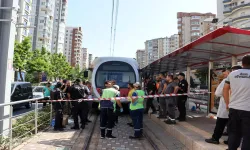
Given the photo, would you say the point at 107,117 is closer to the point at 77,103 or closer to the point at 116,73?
the point at 77,103

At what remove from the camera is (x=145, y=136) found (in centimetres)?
788

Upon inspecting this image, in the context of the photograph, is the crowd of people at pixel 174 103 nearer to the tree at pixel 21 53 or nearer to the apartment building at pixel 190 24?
the tree at pixel 21 53

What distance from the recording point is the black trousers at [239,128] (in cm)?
395

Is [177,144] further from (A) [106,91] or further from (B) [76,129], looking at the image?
(B) [76,129]

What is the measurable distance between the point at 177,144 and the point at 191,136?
52 cm

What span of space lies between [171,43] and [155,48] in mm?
17843

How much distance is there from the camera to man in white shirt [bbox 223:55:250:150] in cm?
396

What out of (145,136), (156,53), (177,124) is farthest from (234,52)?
(156,53)

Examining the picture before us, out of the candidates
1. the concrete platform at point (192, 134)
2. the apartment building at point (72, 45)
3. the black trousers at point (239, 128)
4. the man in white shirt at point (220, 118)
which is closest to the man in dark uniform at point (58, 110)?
the concrete platform at point (192, 134)

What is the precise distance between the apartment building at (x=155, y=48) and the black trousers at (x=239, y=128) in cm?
12859

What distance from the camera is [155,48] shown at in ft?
481

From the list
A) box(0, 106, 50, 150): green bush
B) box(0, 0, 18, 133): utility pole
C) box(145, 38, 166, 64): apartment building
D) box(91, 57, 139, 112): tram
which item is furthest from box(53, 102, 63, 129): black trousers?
box(145, 38, 166, 64): apartment building

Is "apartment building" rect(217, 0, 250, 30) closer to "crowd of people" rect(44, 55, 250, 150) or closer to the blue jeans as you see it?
"crowd of people" rect(44, 55, 250, 150)

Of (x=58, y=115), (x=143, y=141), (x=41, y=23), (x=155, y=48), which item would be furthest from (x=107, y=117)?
(x=155, y=48)
